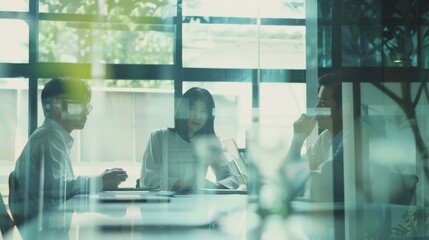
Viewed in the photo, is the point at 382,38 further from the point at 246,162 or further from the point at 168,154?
the point at 168,154

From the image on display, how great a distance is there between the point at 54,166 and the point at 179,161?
0.54 m

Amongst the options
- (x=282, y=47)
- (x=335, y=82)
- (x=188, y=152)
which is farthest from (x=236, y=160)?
(x=335, y=82)

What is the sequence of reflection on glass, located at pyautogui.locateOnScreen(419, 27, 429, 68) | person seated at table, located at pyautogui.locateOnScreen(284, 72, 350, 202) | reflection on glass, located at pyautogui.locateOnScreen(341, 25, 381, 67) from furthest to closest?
1. reflection on glass, located at pyautogui.locateOnScreen(419, 27, 429, 68)
2. reflection on glass, located at pyautogui.locateOnScreen(341, 25, 381, 67)
3. person seated at table, located at pyautogui.locateOnScreen(284, 72, 350, 202)

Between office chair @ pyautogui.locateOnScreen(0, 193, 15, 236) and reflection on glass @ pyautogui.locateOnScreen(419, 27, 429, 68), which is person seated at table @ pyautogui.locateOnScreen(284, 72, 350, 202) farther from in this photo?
office chair @ pyautogui.locateOnScreen(0, 193, 15, 236)

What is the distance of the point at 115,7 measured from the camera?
2879 millimetres

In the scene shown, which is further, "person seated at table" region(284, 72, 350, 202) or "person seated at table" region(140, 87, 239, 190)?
"person seated at table" region(284, 72, 350, 202)

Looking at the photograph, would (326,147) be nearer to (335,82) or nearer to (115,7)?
(335,82)

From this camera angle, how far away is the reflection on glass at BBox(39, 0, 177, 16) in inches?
112

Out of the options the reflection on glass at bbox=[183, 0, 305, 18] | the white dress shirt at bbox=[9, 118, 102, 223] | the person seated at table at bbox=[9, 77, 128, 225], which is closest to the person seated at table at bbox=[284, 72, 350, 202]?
the reflection on glass at bbox=[183, 0, 305, 18]

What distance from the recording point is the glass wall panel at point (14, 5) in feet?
9.20

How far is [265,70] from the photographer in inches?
117

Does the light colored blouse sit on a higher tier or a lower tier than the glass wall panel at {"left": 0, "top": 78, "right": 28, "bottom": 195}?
lower

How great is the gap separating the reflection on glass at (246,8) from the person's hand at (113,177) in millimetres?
751

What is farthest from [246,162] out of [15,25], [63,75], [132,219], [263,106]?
[15,25]
